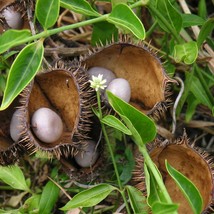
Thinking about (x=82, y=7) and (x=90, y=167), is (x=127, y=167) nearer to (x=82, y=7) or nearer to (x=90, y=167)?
(x=90, y=167)

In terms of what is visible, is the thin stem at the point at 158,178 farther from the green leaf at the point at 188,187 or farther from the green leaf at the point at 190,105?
the green leaf at the point at 190,105

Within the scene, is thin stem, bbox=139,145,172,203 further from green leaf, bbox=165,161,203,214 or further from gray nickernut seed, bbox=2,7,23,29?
gray nickernut seed, bbox=2,7,23,29

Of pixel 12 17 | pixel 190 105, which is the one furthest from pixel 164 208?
pixel 12 17

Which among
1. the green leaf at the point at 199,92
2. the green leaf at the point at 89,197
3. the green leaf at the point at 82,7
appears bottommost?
the green leaf at the point at 89,197

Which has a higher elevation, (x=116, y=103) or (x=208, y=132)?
(x=116, y=103)

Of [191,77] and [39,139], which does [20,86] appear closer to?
[39,139]

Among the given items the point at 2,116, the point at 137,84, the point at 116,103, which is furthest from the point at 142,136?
the point at 2,116

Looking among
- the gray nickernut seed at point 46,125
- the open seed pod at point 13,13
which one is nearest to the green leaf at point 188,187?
the gray nickernut seed at point 46,125
